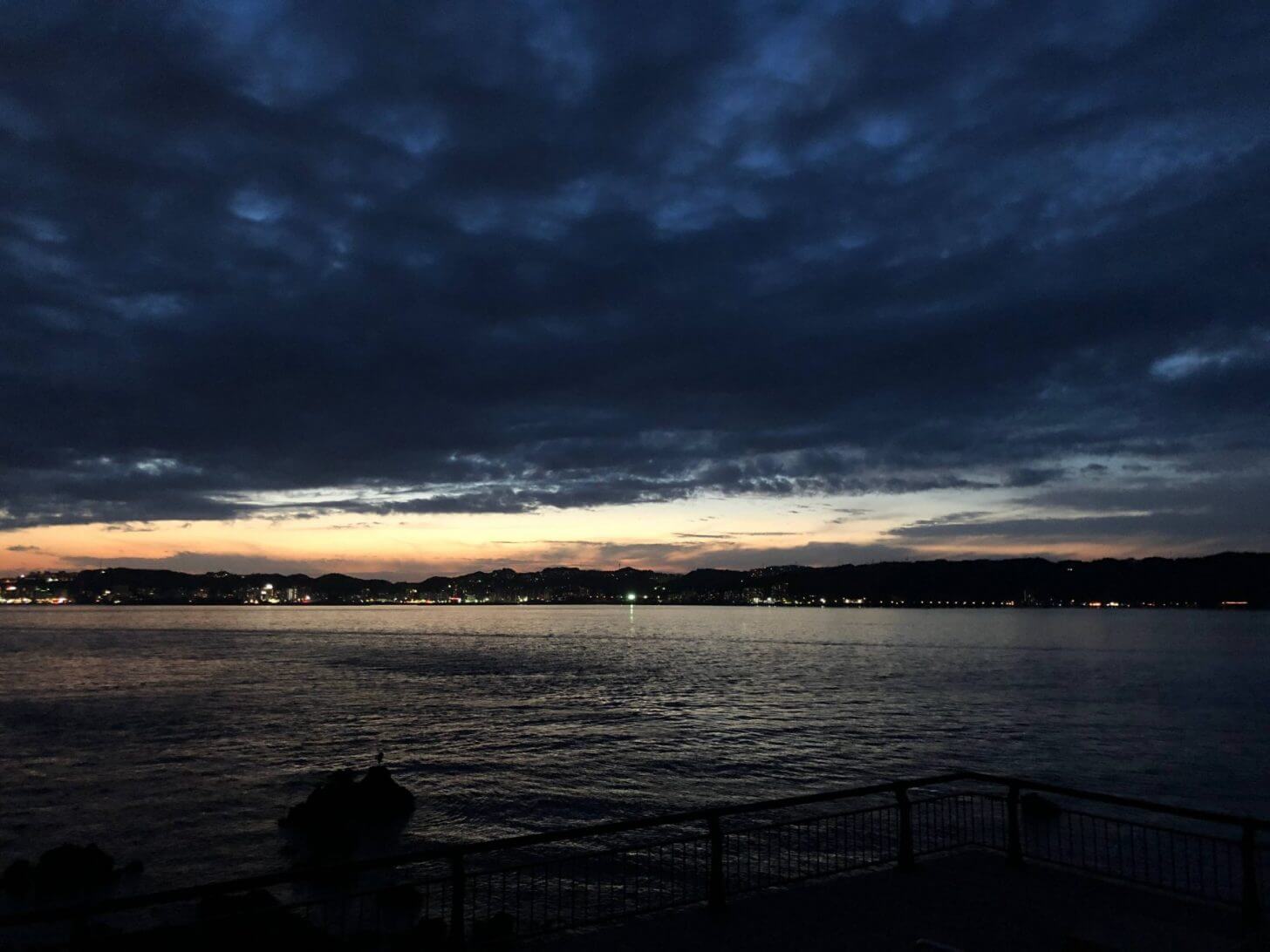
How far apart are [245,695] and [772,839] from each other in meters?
53.8

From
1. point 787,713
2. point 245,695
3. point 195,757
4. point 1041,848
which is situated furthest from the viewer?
point 245,695

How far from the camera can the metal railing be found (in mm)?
9508

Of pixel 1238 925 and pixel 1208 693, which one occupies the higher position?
pixel 1238 925

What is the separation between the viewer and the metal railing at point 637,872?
9508mm

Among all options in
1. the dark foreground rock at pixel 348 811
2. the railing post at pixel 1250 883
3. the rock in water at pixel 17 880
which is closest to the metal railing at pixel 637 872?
the railing post at pixel 1250 883

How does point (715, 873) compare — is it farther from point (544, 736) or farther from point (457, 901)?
point (544, 736)

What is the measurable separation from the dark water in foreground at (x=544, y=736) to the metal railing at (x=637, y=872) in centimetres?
369

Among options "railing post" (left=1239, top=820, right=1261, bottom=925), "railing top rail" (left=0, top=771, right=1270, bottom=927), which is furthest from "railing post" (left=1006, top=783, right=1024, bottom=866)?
"railing post" (left=1239, top=820, right=1261, bottom=925)

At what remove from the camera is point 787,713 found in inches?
2303

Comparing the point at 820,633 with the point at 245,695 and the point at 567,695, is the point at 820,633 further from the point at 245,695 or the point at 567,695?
the point at 245,695

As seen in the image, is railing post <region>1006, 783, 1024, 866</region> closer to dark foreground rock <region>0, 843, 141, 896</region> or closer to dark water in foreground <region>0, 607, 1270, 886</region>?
dark water in foreground <region>0, 607, 1270, 886</region>

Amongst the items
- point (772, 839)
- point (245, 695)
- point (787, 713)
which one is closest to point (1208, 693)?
point (787, 713)

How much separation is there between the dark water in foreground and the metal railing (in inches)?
145

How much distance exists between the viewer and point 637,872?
17.5m
